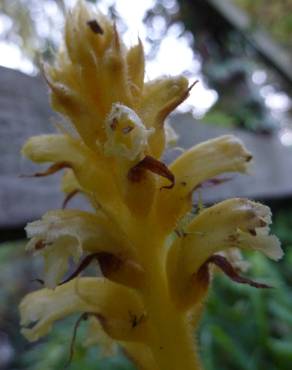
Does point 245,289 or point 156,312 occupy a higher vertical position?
point 156,312

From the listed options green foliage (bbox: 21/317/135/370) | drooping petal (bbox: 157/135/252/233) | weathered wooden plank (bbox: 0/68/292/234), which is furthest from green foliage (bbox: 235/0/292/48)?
Result: drooping petal (bbox: 157/135/252/233)

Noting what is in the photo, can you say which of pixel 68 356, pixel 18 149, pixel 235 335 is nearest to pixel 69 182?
pixel 18 149

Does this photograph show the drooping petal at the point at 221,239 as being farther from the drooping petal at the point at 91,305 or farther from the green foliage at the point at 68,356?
the green foliage at the point at 68,356

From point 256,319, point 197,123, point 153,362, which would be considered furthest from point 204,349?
point 153,362

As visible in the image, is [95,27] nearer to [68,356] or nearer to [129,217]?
[129,217]

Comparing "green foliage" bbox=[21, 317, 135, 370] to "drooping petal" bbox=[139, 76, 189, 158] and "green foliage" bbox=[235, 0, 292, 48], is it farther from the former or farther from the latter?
"green foliage" bbox=[235, 0, 292, 48]

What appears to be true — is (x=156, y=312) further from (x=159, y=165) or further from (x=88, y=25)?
(x=88, y=25)

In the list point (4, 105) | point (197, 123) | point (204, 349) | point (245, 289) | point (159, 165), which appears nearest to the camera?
point (159, 165)

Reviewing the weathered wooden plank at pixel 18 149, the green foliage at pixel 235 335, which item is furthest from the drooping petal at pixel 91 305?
the green foliage at pixel 235 335

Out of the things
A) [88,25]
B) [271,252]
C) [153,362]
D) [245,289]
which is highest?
[88,25]
